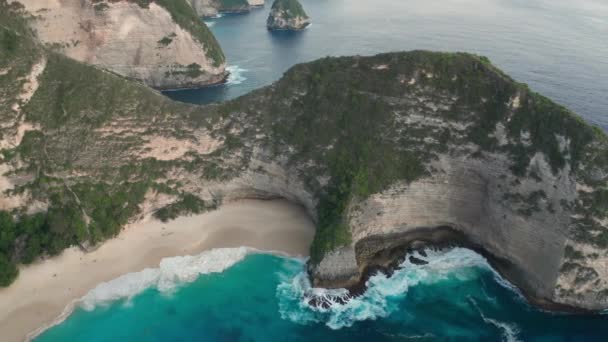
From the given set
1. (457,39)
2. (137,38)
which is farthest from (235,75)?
(457,39)

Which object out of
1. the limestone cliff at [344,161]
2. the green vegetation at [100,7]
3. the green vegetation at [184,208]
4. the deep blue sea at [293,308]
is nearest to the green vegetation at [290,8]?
the green vegetation at [100,7]

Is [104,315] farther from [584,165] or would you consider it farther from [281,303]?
[584,165]

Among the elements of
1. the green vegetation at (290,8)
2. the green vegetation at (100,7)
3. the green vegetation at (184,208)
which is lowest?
the green vegetation at (184,208)

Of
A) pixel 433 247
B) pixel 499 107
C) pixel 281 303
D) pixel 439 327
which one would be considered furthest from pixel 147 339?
pixel 499 107

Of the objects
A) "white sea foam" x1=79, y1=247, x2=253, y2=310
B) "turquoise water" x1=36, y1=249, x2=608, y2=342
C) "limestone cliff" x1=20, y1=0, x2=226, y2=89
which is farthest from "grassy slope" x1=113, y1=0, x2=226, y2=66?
"turquoise water" x1=36, y1=249, x2=608, y2=342

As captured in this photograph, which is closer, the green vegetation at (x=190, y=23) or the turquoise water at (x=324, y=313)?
the turquoise water at (x=324, y=313)

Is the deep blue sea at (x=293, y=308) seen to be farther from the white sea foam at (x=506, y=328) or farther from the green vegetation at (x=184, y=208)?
the green vegetation at (x=184, y=208)

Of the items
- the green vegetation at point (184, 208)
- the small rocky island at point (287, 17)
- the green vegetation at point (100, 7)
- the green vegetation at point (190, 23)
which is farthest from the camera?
the small rocky island at point (287, 17)
